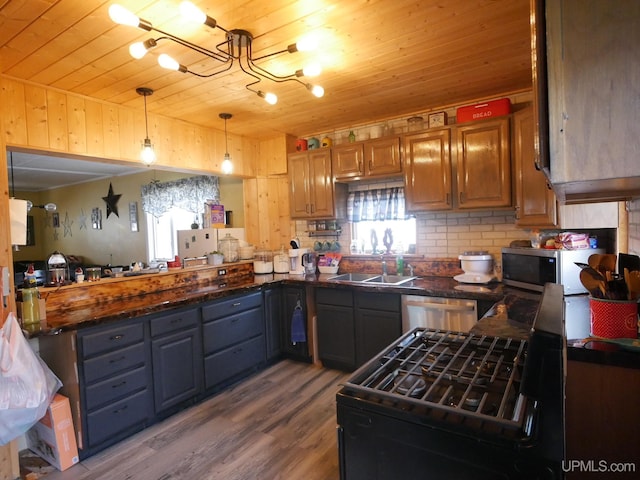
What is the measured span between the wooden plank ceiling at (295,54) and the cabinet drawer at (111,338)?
1.74 m

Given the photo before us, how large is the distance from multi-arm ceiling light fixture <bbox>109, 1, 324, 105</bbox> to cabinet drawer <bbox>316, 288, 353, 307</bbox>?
5.84ft

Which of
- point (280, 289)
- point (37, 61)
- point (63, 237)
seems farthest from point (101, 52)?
point (63, 237)

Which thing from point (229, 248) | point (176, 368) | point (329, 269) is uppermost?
point (229, 248)

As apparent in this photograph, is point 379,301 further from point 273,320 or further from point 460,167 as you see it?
point 460,167

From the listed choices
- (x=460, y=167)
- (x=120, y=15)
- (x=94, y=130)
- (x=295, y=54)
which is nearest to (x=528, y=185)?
(x=460, y=167)

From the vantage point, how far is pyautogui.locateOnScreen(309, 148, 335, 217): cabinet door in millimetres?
3850

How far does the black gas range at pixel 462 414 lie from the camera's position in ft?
2.67

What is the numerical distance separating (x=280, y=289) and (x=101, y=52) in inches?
97.4

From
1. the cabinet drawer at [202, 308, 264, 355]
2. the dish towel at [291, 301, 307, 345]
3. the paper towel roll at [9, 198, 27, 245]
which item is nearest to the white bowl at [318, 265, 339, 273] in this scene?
the dish towel at [291, 301, 307, 345]

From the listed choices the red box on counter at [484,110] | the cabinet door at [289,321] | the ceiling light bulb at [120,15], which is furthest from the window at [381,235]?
the ceiling light bulb at [120,15]

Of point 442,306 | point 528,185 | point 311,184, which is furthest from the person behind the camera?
point 311,184

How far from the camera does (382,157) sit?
3.50 meters

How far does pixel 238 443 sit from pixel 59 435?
1087 mm

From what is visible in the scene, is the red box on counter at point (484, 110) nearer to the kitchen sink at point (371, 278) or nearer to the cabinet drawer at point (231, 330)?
the kitchen sink at point (371, 278)
